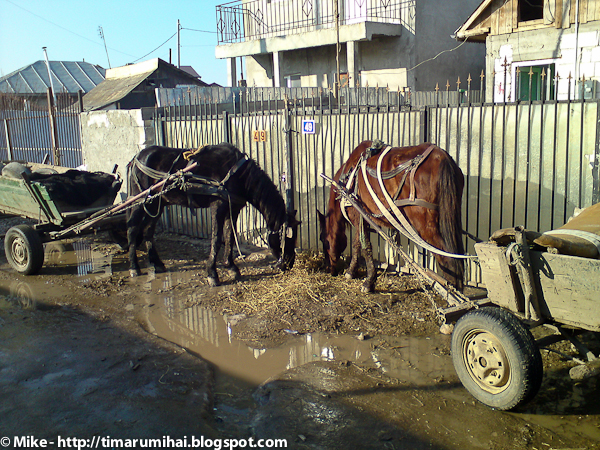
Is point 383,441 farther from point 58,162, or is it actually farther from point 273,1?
point 273,1

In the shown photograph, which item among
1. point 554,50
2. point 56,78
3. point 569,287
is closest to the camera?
point 569,287

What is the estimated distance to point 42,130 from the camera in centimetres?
1442

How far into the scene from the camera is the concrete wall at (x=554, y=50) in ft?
33.0

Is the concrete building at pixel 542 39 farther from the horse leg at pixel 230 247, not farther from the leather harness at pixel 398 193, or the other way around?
the horse leg at pixel 230 247

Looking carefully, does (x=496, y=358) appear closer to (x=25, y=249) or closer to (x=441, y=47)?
(x=25, y=249)

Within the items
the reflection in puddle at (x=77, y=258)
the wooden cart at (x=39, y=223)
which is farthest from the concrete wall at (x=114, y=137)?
the wooden cart at (x=39, y=223)

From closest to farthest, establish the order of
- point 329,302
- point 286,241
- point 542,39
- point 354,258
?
1. point 329,302
2. point 354,258
3. point 286,241
4. point 542,39

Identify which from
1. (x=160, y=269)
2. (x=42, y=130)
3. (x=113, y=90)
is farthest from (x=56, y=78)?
(x=160, y=269)

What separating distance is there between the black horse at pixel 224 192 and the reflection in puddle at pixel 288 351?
1.34 metres

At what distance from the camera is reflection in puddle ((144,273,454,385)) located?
4.14 metres

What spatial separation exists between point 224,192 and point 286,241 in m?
1.13

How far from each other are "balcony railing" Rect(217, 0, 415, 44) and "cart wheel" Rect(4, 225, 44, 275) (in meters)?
12.8

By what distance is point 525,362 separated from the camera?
3.01 m

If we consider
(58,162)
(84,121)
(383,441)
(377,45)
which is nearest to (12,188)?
(84,121)
